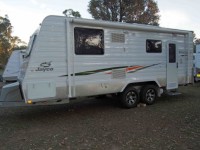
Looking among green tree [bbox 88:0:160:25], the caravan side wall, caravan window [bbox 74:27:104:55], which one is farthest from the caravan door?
green tree [bbox 88:0:160:25]

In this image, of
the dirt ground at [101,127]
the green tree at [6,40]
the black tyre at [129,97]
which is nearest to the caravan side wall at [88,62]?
the black tyre at [129,97]

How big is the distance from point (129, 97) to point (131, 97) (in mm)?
95

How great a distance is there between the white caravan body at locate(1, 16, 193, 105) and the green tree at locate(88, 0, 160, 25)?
56.8ft

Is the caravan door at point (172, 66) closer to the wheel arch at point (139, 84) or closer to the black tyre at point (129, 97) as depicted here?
the wheel arch at point (139, 84)

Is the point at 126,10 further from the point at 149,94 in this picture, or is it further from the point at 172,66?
the point at 149,94

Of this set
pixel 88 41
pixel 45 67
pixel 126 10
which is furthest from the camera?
pixel 126 10

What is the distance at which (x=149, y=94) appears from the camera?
8.56 m

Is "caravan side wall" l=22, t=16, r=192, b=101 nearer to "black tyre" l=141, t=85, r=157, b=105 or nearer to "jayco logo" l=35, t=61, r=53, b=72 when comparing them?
"jayco logo" l=35, t=61, r=53, b=72

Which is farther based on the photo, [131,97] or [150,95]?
[150,95]

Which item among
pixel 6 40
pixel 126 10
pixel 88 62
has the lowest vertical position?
pixel 88 62

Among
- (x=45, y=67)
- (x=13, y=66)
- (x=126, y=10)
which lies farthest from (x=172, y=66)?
(x=126, y=10)

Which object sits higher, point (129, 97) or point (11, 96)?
point (11, 96)

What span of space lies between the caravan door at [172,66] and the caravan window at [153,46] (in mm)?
498

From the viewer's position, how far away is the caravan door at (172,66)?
898 cm
